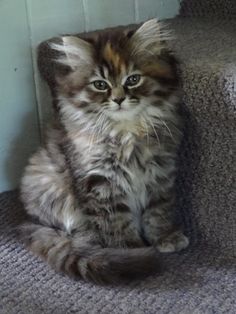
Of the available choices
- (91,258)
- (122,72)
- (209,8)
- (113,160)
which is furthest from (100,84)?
(209,8)

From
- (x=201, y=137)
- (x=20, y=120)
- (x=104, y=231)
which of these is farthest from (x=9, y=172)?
(x=201, y=137)

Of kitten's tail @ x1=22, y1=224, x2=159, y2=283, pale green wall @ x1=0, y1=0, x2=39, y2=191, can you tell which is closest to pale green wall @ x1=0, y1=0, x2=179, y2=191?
pale green wall @ x1=0, y1=0, x2=39, y2=191

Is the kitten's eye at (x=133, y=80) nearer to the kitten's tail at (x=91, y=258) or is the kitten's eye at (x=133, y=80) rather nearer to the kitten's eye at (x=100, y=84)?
the kitten's eye at (x=100, y=84)

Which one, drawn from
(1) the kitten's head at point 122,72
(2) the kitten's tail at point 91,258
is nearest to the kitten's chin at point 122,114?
(1) the kitten's head at point 122,72

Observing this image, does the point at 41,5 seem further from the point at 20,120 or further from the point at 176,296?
the point at 176,296

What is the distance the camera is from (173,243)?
1510mm

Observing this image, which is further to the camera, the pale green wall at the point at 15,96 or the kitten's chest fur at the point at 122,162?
the pale green wall at the point at 15,96

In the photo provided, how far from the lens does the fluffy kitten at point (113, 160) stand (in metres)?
1.40

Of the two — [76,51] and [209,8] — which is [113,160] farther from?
[209,8]

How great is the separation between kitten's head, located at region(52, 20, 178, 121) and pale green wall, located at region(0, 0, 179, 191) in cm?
35

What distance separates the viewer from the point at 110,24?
1895 mm

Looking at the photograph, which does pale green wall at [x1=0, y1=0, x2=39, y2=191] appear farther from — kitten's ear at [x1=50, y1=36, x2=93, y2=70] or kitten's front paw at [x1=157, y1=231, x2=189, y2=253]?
kitten's front paw at [x1=157, y1=231, x2=189, y2=253]

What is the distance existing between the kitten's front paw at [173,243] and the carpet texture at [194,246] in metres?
0.02

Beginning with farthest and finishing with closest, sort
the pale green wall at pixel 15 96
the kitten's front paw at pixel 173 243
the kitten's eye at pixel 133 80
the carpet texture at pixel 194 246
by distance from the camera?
the pale green wall at pixel 15 96, the kitten's front paw at pixel 173 243, the kitten's eye at pixel 133 80, the carpet texture at pixel 194 246
